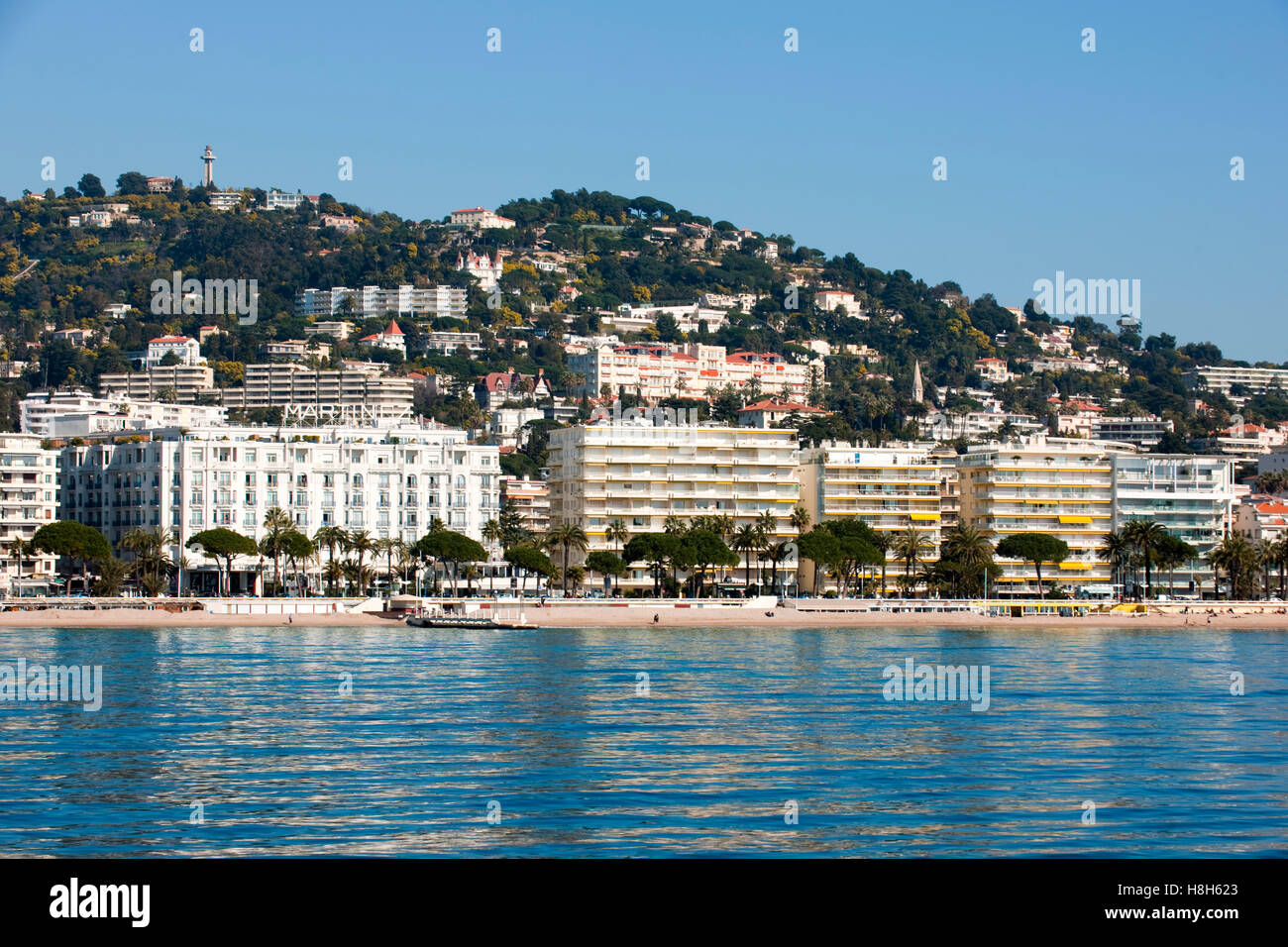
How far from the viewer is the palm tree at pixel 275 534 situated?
93.7 metres

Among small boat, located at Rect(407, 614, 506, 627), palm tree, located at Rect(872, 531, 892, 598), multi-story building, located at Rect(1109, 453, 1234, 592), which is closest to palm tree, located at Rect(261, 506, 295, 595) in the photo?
small boat, located at Rect(407, 614, 506, 627)

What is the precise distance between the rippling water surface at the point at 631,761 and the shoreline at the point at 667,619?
81.4ft

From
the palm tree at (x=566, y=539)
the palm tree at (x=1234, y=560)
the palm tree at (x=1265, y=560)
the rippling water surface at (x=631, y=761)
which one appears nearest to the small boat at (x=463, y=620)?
the palm tree at (x=566, y=539)

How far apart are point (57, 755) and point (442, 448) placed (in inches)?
3178

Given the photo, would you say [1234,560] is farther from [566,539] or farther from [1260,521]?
[566,539]

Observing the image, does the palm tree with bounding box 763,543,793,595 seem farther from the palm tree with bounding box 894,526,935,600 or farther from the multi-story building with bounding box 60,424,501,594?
the multi-story building with bounding box 60,424,501,594

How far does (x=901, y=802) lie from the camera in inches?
950

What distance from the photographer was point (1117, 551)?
11006 centimetres

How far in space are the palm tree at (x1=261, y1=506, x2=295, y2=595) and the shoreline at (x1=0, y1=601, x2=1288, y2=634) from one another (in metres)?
9.19

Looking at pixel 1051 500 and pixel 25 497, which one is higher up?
pixel 25 497

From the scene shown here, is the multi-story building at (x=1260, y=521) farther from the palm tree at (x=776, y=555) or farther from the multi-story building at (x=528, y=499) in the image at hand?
the multi-story building at (x=528, y=499)

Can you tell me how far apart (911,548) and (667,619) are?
26653mm

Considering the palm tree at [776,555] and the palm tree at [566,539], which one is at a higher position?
the palm tree at [566,539]

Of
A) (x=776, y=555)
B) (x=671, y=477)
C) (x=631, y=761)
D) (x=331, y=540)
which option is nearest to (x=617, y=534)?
(x=671, y=477)
